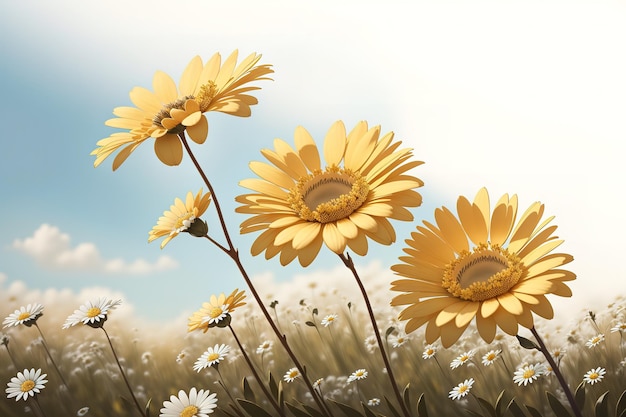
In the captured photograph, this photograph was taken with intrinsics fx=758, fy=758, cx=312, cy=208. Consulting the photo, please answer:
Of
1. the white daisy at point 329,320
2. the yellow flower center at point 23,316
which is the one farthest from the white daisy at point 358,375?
the yellow flower center at point 23,316

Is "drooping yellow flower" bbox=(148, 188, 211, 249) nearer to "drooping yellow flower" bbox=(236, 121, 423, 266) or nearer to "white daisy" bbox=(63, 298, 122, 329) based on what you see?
"drooping yellow flower" bbox=(236, 121, 423, 266)

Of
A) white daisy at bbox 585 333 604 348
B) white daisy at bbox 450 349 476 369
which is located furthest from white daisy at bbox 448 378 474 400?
white daisy at bbox 585 333 604 348

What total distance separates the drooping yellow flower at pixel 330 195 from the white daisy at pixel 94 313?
38 centimetres

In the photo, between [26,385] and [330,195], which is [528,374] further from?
[26,385]

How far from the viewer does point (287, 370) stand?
5.80 feet

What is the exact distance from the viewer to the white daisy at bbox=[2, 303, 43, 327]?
1376 millimetres

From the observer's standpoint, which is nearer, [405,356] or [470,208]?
[470,208]

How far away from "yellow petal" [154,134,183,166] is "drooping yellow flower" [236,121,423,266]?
11cm

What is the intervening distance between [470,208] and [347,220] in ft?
0.73

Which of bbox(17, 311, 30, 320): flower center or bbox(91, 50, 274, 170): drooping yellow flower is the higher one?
bbox(91, 50, 274, 170): drooping yellow flower

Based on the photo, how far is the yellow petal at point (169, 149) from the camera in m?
1.08

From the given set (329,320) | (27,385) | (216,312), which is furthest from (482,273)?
(27,385)

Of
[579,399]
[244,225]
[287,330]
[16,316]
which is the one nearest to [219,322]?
[244,225]

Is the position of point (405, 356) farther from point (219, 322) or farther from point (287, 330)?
point (219, 322)
